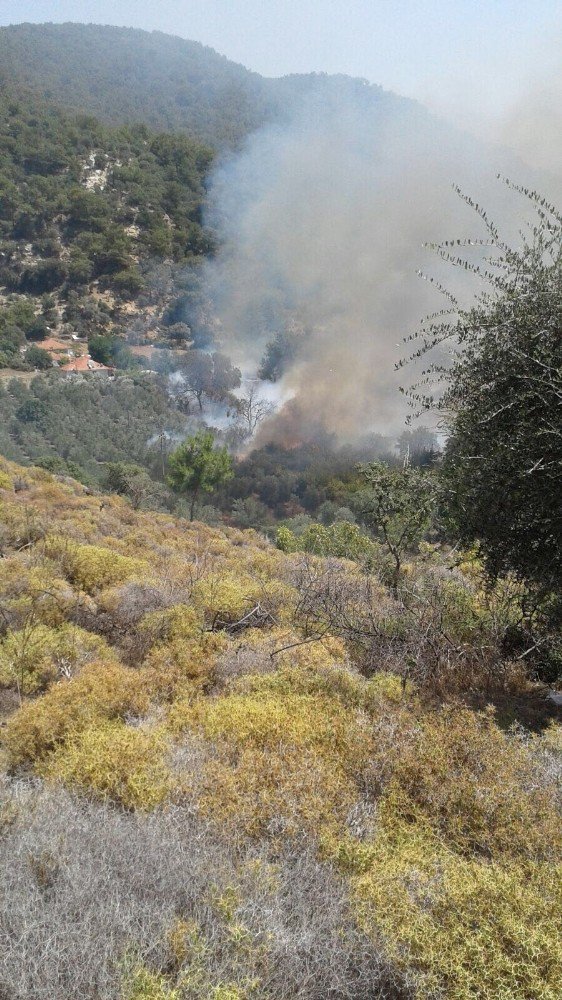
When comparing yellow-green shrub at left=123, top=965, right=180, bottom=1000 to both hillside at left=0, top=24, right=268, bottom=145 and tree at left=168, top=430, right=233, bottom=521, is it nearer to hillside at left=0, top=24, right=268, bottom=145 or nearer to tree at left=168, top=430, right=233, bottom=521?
tree at left=168, top=430, right=233, bottom=521

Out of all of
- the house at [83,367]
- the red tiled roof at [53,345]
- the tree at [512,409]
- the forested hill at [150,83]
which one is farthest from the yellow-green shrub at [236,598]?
the forested hill at [150,83]

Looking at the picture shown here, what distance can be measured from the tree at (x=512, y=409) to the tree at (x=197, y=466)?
56.1 ft

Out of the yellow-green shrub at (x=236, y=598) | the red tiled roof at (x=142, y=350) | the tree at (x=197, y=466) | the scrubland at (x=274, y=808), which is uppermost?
the red tiled roof at (x=142, y=350)

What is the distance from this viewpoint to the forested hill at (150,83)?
304 feet

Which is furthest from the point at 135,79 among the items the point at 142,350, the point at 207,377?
the point at 207,377

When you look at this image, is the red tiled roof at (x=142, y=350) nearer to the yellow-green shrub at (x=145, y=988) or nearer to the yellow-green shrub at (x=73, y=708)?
the yellow-green shrub at (x=73, y=708)

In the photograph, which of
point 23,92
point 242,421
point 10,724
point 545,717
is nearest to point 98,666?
point 10,724

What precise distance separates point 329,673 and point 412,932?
7.79 ft

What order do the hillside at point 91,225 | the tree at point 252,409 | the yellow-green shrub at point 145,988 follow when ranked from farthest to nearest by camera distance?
the hillside at point 91,225 → the tree at point 252,409 → the yellow-green shrub at point 145,988

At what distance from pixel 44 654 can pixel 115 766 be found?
178 centimetres

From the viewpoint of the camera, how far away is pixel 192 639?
4.93 m

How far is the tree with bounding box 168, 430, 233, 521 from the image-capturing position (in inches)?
830

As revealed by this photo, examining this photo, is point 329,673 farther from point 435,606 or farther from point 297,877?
point 297,877

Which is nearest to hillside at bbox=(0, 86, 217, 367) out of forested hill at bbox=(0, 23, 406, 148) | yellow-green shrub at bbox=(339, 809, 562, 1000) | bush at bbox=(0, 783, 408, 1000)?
forested hill at bbox=(0, 23, 406, 148)
